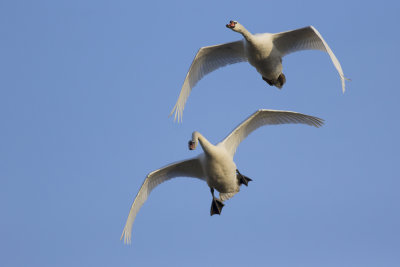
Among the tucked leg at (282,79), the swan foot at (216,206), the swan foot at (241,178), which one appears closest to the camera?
the swan foot at (241,178)

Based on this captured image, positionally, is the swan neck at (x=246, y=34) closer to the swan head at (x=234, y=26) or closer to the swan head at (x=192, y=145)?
the swan head at (x=234, y=26)

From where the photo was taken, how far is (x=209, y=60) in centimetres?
2752

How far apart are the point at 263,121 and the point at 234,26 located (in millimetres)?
2807

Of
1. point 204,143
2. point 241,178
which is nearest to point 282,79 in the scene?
point 241,178

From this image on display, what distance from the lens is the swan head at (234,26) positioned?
26234 mm

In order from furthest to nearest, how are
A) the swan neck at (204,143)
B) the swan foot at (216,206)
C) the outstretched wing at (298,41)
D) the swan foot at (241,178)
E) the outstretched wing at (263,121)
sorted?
the swan foot at (216,206)
the swan foot at (241,178)
the outstretched wing at (298,41)
the outstretched wing at (263,121)
the swan neck at (204,143)

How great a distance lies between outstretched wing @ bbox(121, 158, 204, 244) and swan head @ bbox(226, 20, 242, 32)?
13.2 feet

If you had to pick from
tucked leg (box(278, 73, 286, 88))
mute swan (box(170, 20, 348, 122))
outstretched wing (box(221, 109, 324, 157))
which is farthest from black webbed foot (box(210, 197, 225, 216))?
tucked leg (box(278, 73, 286, 88))

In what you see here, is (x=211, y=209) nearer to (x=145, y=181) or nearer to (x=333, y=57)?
(x=145, y=181)

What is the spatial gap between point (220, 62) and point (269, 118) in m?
2.61

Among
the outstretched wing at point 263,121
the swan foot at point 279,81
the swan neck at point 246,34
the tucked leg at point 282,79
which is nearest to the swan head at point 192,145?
the outstretched wing at point 263,121

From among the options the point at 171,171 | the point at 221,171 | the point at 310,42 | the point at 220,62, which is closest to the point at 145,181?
the point at 171,171

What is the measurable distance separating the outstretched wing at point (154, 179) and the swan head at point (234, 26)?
13.2 ft

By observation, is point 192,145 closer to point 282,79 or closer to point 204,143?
point 204,143
